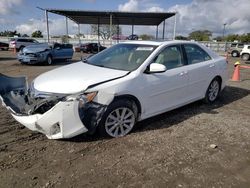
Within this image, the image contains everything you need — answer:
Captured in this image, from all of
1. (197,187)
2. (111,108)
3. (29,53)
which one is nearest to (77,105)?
(111,108)

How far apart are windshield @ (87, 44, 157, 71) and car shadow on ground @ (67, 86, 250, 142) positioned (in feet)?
3.81

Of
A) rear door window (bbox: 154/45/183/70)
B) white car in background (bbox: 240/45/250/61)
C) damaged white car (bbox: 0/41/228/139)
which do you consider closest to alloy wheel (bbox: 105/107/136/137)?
damaged white car (bbox: 0/41/228/139)

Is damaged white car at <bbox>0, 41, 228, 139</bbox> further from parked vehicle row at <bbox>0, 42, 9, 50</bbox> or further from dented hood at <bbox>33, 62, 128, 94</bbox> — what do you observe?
parked vehicle row at <bbox>0, 42, 9, 50</bbox>

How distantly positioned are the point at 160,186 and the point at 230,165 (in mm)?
1185

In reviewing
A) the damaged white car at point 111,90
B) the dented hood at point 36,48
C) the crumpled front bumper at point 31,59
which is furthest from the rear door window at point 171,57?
the dented hood at point 36,48

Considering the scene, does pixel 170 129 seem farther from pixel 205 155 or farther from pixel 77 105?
pixel 77 105

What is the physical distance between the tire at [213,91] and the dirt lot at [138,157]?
4.05 feet

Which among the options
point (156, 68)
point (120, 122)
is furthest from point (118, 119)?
point (156, 68)

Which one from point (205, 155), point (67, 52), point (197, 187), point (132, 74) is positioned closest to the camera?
point (197, 187)

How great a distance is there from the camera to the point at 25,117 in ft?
12.8

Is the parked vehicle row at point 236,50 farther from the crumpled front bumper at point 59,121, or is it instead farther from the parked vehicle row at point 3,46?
the crumpled front bumper at point 59,121

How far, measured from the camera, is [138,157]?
373 centimetres

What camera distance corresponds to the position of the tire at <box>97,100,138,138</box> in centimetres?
410

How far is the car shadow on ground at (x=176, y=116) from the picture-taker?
435cm
